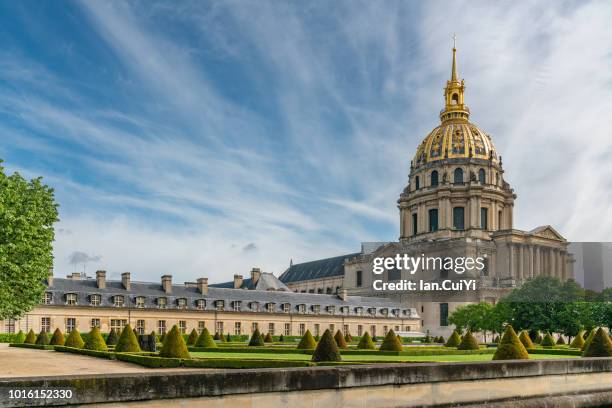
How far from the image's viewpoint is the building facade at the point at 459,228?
90.2 m

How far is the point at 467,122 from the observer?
108 metres

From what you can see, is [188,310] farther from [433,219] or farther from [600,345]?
[433,219]

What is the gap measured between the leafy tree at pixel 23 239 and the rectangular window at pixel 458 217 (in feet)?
246

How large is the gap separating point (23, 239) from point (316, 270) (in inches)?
3899

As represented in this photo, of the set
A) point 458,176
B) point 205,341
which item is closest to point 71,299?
point 205,341

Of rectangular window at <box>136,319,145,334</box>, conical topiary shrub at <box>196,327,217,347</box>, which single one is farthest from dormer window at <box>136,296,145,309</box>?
conical topiary shrub at <box>196,327,217,347</box>

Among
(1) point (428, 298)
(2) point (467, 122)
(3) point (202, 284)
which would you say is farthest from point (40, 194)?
(2) point (467, 122)

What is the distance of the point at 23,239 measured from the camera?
27250 millimetres

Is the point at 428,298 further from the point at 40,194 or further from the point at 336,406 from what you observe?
the point at 336,406

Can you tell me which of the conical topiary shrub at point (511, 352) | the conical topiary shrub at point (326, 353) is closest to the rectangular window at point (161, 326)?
the conical topiary shrub at point (326, 353)

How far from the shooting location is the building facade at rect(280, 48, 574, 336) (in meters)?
90.2

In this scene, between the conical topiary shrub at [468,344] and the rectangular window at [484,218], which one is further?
the rectangular window at [484,218]

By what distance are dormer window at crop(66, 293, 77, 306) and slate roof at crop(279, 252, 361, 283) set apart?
64267 mm

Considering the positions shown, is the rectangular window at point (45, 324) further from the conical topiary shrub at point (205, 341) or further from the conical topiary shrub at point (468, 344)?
the conical topiary shrub at point (468, 344)
